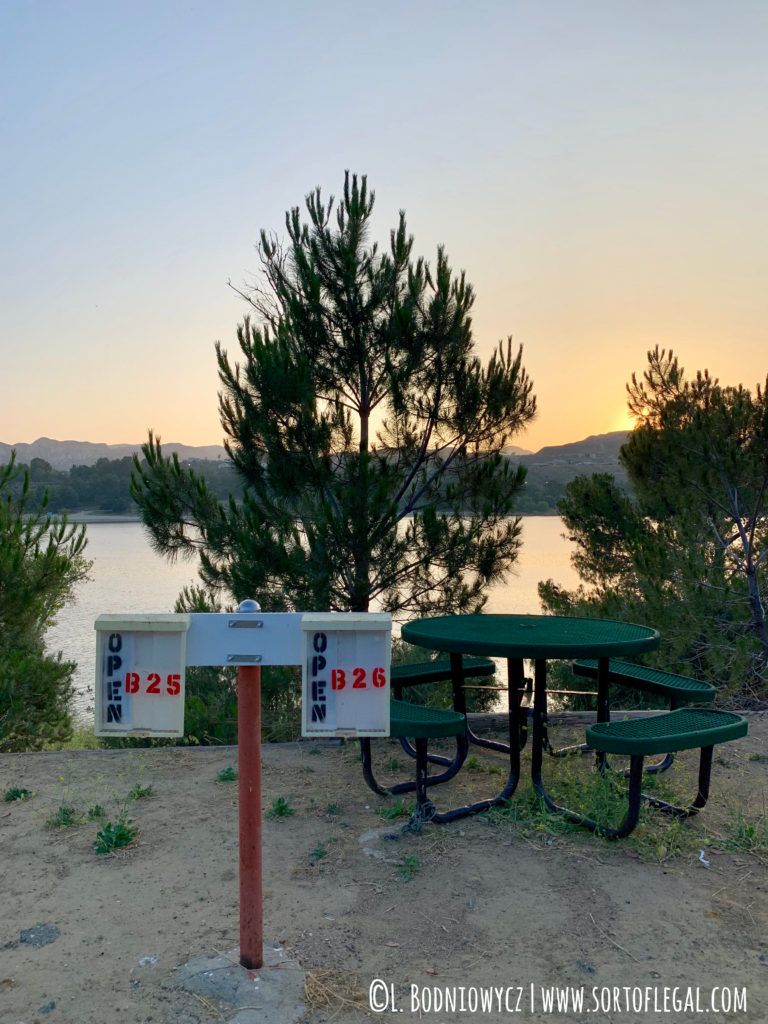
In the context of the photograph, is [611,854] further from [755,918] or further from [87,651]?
[87,651]

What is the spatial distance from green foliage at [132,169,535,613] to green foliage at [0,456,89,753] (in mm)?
1411

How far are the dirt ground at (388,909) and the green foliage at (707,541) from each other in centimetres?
386

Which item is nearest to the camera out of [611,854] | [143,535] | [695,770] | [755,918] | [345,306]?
[755,918]

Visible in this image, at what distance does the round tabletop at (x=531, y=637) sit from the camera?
10.0 ft

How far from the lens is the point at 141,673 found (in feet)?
6.64

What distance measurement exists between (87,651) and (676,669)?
8.41m

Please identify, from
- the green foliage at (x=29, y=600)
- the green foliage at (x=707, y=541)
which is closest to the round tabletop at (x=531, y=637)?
the green foliage at (x=707, y=541)

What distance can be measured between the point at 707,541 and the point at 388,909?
5.98 meters

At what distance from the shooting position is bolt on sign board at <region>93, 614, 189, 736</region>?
2008mm

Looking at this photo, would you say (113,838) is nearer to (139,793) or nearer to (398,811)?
(139,793)

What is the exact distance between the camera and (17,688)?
6574mm

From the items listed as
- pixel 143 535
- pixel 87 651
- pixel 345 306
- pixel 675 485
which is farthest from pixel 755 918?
pixel 87 651

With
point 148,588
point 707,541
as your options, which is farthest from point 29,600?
point 148,588

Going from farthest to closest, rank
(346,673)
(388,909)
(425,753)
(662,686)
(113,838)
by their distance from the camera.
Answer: (662,686), (425,753), (113,838), (388,909), (346,673)
